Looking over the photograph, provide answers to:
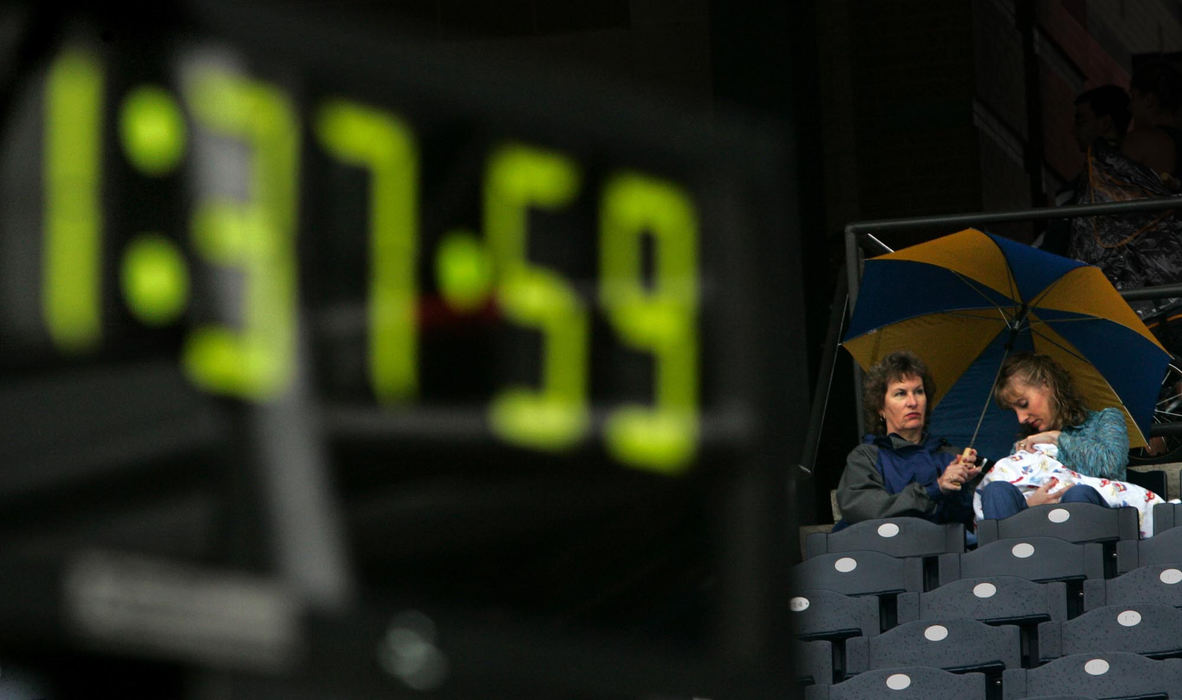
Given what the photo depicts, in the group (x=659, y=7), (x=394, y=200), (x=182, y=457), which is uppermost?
(x=659, y=7)

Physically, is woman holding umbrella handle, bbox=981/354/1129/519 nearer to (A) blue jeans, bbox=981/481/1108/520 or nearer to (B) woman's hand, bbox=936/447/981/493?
(A) blue jeans, bbox=981/481/1108/520

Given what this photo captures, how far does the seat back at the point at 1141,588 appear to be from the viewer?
5977 mm

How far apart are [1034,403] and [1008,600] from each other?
97 centimetres

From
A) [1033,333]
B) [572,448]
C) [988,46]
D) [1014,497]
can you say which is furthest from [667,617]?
[988,46]

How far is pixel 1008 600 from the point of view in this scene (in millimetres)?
5980

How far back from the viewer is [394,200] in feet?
5.34

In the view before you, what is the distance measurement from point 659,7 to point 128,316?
34.2 ft

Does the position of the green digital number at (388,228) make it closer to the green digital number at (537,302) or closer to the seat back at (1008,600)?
the green digital number at (537,302)

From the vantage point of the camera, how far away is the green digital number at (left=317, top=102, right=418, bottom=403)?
157cm

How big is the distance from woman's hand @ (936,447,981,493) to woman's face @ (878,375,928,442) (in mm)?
217

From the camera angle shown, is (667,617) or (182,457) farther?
(667,617)

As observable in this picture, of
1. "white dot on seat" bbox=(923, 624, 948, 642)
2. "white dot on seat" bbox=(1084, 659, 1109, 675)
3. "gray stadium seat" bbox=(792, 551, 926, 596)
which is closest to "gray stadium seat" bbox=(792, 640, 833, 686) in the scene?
"white dot on seat" bbox=(923, 624, 948, 642)

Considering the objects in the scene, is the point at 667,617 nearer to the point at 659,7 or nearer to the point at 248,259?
the point at 248,259

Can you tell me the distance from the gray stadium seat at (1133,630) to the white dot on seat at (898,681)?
60 cm
